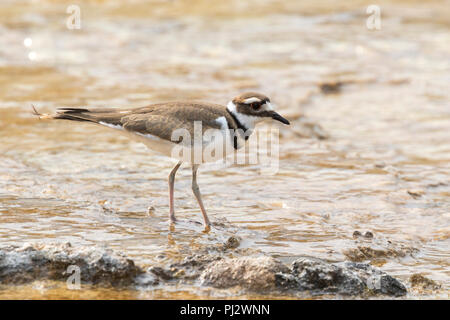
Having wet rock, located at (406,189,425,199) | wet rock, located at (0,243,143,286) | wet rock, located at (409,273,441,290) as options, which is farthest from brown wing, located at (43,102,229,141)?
wet rock, located at (406,189,425,199)

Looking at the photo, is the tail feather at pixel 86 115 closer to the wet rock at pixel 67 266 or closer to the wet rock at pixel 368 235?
the wet rock at pixel 67 266

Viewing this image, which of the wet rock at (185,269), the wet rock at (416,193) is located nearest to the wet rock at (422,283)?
the wet rock at (185,269)

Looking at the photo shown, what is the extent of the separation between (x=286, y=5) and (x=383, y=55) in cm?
429

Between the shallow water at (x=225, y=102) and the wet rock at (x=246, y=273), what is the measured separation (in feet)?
0.33

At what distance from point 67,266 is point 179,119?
1.86 m

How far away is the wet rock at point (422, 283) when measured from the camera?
5.43 metres

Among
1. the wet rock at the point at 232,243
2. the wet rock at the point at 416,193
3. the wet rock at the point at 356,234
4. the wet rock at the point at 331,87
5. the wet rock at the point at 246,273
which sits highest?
the wet rock at the point at 331,87

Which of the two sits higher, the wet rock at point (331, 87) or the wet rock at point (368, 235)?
the wet rock at point (331, 87)

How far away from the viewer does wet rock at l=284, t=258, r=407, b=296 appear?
5242 millimetres

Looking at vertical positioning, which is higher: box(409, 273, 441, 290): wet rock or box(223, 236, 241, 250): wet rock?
box(223, 236, 241, 250): wet rock

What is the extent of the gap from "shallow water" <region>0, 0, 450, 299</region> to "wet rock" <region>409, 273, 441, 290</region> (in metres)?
0.10

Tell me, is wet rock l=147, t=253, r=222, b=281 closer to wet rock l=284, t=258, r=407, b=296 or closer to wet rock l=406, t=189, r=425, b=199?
wet rock l=284, t=258, r=407, b=296
